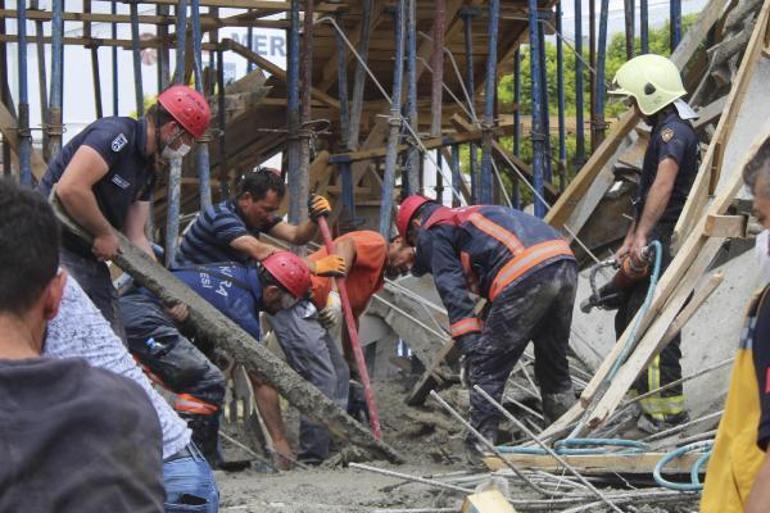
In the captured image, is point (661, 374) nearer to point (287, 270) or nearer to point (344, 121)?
point (287, 270)

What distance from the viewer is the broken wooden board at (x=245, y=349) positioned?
23.4 feet

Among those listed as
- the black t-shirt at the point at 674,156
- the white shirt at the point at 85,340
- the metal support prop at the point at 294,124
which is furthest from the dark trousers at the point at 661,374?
the white shirt at the point at 85,340

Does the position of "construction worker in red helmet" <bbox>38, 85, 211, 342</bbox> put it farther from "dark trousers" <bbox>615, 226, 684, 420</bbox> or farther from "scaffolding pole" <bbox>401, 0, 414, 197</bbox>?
"scaffolding pole" <bbox>401, 0, 414, 197</bbox>

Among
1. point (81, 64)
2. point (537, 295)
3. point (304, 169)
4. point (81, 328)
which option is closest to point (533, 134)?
point (304, 169)

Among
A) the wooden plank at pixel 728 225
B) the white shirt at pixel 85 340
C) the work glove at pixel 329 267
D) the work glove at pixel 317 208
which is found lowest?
the work glove at pixel 329 267

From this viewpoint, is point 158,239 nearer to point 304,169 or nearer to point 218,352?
point 304,169

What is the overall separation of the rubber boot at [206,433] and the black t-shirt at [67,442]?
193 inches

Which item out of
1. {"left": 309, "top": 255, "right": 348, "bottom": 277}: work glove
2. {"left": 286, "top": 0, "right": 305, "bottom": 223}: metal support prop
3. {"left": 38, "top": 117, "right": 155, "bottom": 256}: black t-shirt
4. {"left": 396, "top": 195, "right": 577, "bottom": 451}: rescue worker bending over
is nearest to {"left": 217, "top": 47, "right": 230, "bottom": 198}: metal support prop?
{"left": 286, "top": 0, "right": 305, "bottom": 223}: metal support prop

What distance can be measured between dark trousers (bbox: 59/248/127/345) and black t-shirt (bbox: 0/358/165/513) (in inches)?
170

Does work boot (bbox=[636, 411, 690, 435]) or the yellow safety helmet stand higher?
the yellow safety helmet

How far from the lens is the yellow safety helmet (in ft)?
25.3

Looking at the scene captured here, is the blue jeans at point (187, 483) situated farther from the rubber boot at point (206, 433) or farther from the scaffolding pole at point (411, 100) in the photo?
the scaffolding pole at point (411, 100)

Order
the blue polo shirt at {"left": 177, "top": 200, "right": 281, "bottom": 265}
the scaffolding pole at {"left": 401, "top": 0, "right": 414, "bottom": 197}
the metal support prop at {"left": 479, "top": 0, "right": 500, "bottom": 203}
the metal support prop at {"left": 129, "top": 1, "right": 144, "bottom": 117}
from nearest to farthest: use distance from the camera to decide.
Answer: the blue polo shirt at {"left": 177, "top": 200, "right": 281, "bottom": 265} → the scaffolding pole at {"left": 401, "top": 0, "right": 414, "bottom": 197} → the metal support prop at {"left": 129, "top": 1, "right": 144, "bottom": 117} → the metal support prop at {"left": 479, "top": 0, "right": 500, "bottom": 203}

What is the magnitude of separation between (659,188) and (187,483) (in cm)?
416
